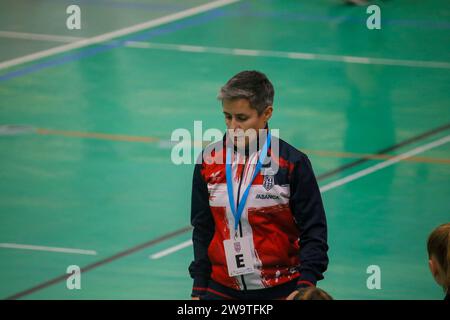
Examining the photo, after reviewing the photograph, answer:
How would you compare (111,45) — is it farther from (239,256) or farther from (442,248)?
(442,248)

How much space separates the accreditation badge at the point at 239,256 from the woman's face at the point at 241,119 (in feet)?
1.52

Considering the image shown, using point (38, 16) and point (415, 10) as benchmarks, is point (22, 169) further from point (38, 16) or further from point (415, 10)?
point (415, 10)

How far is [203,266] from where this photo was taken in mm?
4824

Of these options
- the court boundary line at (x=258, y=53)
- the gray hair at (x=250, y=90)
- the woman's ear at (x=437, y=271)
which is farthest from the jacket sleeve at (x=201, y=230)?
the court boundary line at (x=258, y=53)

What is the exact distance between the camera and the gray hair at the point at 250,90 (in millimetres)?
4617

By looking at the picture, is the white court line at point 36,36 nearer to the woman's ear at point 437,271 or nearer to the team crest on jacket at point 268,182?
the team crest on jacket at point 268,182

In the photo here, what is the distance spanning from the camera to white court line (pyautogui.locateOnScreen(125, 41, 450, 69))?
1181cm

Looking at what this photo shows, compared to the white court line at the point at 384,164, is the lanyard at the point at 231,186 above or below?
below

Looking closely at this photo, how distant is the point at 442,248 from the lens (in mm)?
4039

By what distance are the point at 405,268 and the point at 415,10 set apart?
6231 mm

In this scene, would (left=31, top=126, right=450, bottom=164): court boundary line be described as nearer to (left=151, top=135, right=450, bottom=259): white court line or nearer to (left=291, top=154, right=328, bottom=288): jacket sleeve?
(left=151, top=135, right=450, bottom=259): white court line

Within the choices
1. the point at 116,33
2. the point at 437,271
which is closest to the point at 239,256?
the point at 437,271

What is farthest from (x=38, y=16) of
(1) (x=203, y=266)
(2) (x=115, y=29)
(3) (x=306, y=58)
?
(1) (x=203, y=266)

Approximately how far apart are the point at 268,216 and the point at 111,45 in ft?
26.6
